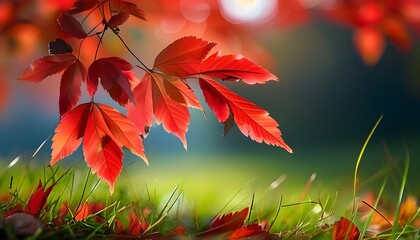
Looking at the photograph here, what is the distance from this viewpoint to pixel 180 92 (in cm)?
103

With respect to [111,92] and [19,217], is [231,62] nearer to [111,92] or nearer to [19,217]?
[111,92]

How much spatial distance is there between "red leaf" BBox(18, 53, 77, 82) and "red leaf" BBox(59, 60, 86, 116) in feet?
0.05

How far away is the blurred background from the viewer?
2539mm

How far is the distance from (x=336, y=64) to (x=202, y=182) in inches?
94.2

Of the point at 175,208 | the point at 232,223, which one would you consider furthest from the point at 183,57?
the point at 175,208

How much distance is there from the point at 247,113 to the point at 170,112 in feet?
0.46

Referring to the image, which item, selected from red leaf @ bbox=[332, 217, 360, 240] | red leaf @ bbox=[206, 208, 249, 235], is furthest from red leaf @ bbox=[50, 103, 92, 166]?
red leaf @ bbox=[332, 217, 360, 240]

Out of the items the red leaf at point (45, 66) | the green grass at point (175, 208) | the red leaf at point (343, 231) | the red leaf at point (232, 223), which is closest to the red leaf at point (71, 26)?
the red leaf at point (45, 66)

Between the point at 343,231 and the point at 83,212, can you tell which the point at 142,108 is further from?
the point at 343,231

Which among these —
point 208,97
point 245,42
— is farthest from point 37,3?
point 208,97

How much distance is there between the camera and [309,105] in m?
4.83

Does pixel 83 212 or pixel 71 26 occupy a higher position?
pixel 71 26

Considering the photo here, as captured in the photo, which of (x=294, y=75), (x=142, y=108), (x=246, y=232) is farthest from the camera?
(x=294, y=75)

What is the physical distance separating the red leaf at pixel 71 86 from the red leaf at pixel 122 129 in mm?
46
